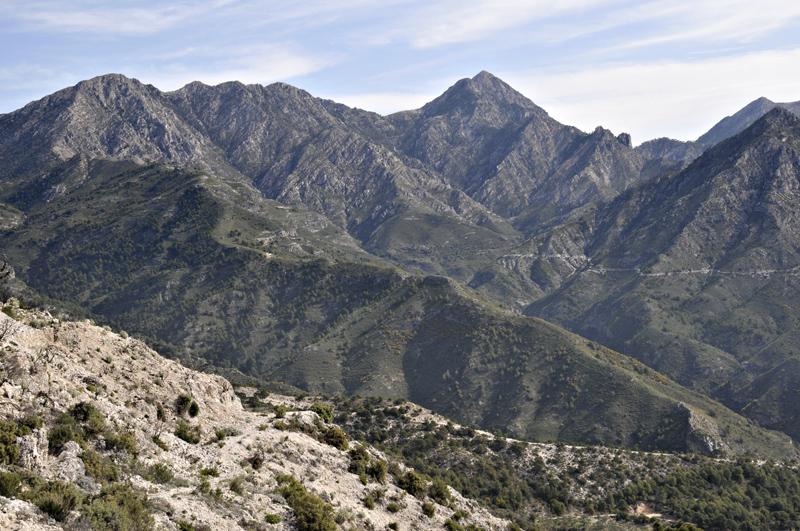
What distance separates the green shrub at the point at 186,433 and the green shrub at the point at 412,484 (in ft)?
67.3

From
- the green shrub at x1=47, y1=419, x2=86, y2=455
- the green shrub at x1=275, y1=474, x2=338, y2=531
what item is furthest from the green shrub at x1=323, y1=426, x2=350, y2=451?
the green shrub at x1=47, y1=419, x2=86, y2=455

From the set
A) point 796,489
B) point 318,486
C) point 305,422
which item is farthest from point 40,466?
point 796,489

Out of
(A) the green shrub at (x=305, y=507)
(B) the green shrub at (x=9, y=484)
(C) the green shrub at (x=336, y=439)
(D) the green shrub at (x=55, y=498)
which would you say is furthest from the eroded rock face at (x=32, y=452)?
(C) the green shrub at (x=336, y=439)

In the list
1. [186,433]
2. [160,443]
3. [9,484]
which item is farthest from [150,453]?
[9,484]

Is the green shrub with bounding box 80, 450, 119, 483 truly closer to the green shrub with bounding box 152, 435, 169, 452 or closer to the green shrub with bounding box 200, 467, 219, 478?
the green shrub with bounding box 152, 435, 169, 452

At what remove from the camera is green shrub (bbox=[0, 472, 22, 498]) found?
2416 centimetres

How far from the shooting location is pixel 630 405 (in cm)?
19875

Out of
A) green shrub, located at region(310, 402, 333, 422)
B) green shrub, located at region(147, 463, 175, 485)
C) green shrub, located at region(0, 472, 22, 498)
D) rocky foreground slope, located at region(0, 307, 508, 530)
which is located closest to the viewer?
green shrub, located at region(0, 472, 22, 498)

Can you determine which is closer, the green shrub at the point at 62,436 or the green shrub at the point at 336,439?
the green shrub at the point at 62,436

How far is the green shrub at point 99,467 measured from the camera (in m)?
28.9

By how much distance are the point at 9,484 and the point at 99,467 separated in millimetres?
5401

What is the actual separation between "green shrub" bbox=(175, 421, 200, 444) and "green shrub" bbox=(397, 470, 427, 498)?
20.5 m

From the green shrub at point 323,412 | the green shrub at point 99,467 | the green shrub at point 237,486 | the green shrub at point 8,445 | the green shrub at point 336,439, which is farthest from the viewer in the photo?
the green shrub at point 323,412

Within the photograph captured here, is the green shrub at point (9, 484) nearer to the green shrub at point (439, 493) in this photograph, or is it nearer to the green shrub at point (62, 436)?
the green shrub at point (62, 436)
